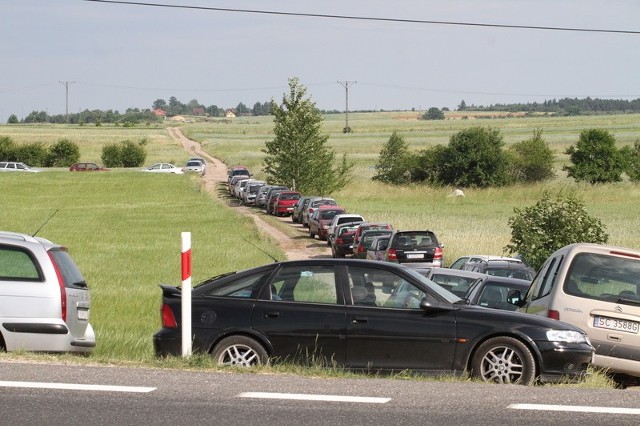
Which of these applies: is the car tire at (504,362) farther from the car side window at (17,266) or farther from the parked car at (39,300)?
the car side window at (17,266)

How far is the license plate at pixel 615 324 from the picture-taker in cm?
1177

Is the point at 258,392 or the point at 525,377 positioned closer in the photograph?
the point at 258,392

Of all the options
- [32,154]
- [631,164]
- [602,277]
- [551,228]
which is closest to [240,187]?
[631,164]

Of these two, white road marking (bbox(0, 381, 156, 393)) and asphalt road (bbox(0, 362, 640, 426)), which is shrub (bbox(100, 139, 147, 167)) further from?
white road marking (bbox(0, 381, 156, 393))

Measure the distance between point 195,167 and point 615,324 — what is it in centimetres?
8480

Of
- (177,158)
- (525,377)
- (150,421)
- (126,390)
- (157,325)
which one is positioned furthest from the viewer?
(177,158)

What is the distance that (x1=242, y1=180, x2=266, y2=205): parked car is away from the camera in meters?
68.6

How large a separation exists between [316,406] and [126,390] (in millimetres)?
1425

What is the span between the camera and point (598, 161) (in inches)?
3477

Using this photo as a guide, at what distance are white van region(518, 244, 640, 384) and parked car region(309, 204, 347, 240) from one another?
3582cm

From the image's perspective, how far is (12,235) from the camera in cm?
1263

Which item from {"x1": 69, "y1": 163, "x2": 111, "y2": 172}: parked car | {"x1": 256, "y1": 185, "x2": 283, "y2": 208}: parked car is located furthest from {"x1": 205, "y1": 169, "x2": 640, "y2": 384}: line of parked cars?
{"x1": 69, "y1": 163, "x2": 111, "y2": 172}: parked car

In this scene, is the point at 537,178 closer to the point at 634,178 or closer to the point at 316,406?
the point at 634,178

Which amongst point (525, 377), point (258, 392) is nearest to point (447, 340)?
point (525, 377)
